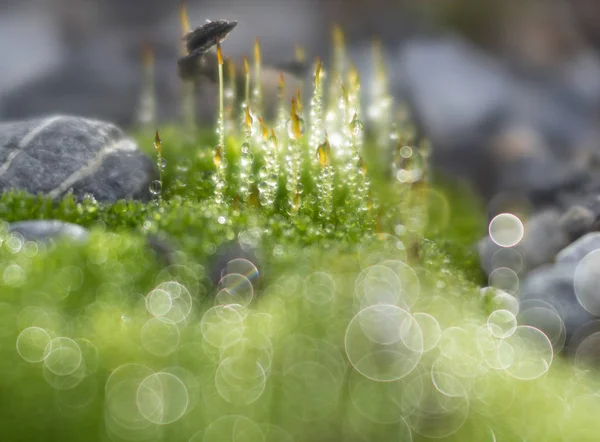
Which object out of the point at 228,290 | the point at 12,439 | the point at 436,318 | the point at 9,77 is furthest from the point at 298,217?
the point at 9,77

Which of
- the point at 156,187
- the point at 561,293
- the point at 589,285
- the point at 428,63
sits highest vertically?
the point at 428,63

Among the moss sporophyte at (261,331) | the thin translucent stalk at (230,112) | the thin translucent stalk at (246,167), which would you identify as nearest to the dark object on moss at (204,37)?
the moss sporophyte at (261,331)

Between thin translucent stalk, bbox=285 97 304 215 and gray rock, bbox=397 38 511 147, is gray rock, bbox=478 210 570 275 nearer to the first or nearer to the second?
thin translucent stalk, bbox=285 97 304 215

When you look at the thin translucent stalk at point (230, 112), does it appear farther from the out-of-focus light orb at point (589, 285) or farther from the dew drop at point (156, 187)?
the out-of-focus light orb at point (589, 285)

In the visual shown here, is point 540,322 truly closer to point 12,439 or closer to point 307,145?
point 307,145

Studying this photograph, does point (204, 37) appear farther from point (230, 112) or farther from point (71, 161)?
point (71, 161)

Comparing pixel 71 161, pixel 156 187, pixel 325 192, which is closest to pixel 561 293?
pixel 325 192
